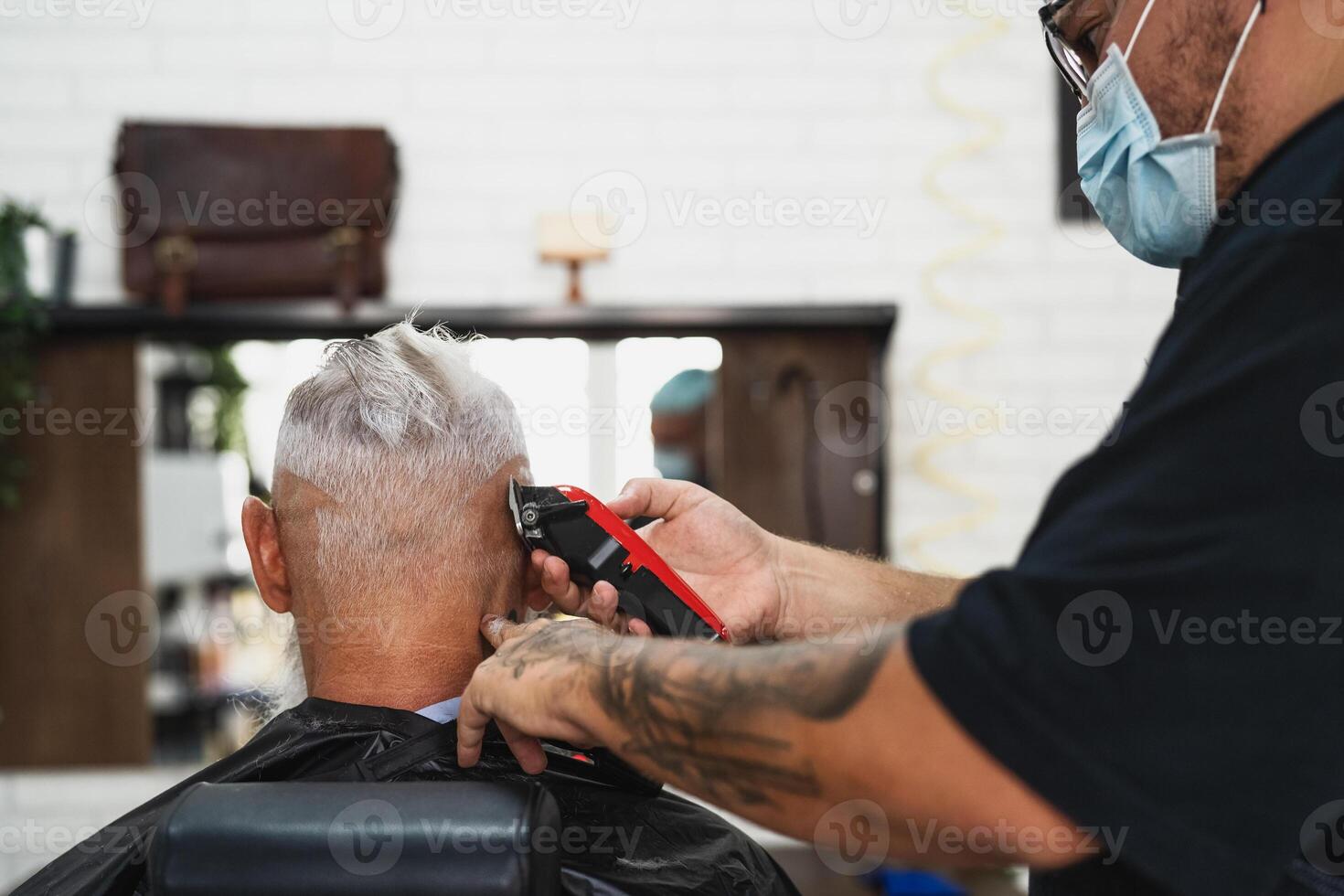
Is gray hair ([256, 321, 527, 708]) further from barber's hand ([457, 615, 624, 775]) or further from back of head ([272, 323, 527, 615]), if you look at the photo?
barber's hand ([457, 615, 624, 775])

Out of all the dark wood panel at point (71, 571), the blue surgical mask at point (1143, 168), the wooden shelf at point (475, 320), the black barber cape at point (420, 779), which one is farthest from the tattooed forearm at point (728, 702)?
the dark wood panel at point (71, 571)

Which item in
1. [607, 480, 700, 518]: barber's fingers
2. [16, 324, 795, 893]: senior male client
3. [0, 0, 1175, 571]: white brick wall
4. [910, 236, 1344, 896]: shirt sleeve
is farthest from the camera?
[0, 0, 1175, 571]: white brick wall

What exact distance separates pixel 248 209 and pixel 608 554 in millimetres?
1963

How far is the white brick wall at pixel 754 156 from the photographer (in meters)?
2.92

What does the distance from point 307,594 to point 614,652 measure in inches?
20.8

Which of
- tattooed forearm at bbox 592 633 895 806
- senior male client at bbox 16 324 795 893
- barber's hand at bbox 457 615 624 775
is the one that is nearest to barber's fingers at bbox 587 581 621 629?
senior male client at bbox 16 324 795 893

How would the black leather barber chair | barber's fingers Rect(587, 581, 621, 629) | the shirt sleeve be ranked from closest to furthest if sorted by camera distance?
the shirt sleeve → the black leather barber chair → barber's fingers Rect(587, 581, 621, 629)

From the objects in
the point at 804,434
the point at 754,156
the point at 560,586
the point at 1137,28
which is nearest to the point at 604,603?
the point at 560,586

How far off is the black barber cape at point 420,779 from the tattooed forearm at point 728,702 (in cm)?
30

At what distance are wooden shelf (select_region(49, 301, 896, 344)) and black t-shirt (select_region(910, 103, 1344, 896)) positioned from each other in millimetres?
1951

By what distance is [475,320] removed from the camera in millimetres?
2738

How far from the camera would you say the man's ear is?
129cm

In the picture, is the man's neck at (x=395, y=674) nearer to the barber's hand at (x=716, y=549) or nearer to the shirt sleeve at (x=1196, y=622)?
the barber's hand at (x=716, y=549)

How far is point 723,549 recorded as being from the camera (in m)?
1.59
